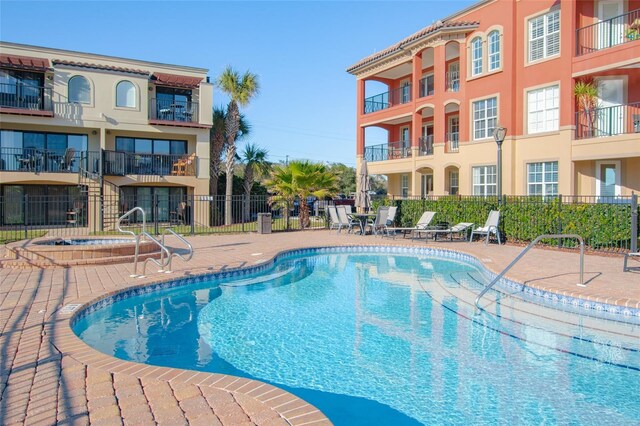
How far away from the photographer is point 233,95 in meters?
26.2

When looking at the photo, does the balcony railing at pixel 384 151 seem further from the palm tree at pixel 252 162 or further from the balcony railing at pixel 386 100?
the palm tree at pixel 252 162

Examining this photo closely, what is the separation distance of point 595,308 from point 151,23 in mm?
18077

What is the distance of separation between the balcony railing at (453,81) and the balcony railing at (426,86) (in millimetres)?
1104

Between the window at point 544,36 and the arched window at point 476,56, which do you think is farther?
the arched window at point 476,56

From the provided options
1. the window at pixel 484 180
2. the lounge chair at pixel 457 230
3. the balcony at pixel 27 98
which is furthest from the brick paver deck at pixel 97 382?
the balcony at pixel 27 98

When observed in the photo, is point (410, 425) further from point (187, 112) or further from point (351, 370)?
point (187, 112)

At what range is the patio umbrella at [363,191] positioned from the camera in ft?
65.1

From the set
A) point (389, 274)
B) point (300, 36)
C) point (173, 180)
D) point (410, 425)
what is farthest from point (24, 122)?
point (410, 425)

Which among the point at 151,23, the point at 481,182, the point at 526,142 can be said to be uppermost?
the point at 151,23

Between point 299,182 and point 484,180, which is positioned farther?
point 484,180

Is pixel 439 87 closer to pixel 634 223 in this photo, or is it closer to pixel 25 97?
pixel 634 223

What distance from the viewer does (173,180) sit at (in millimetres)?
24438

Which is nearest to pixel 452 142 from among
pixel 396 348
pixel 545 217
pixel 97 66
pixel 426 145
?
pixel 426 145

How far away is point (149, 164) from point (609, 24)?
70.5 ft
